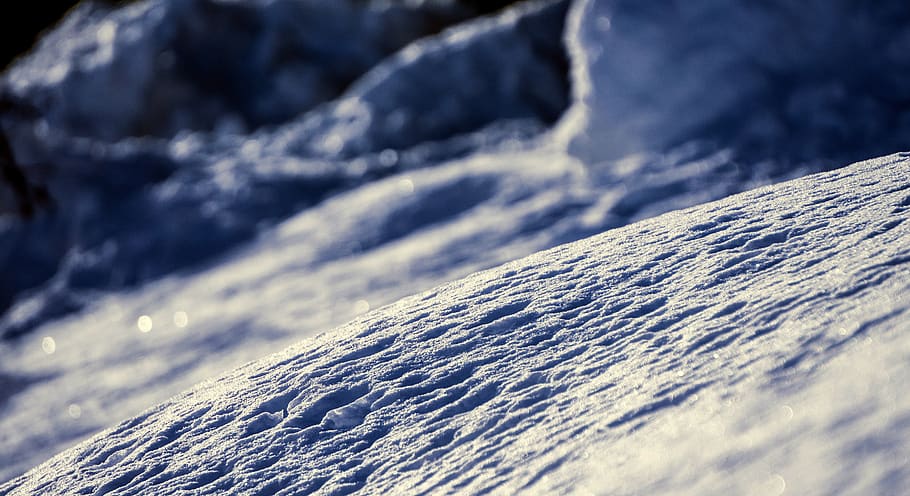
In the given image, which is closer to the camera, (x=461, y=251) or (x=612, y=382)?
(x=612, y=382)

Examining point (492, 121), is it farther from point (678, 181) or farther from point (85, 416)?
point (85, 416)

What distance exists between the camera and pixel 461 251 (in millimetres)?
4012

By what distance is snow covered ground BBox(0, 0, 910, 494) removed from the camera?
1.31 metres

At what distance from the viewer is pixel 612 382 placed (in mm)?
1420

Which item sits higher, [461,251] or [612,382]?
[461,251]

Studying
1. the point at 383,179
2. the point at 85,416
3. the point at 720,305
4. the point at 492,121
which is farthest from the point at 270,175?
the point at 720,305

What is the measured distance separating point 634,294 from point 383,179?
160 inches

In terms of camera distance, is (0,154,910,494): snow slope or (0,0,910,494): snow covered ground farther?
(0,0,910,494): snow covered ground

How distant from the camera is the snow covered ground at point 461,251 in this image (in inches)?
51.6

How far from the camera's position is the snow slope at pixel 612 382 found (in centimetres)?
115

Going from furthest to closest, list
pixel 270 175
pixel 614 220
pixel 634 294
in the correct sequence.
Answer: pixel 270 175, pixel 614 220, pixel 634 294

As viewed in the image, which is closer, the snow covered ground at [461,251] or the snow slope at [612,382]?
the snow slope at [612,382]

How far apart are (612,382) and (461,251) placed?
2.61m

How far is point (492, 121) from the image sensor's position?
6.92 m
